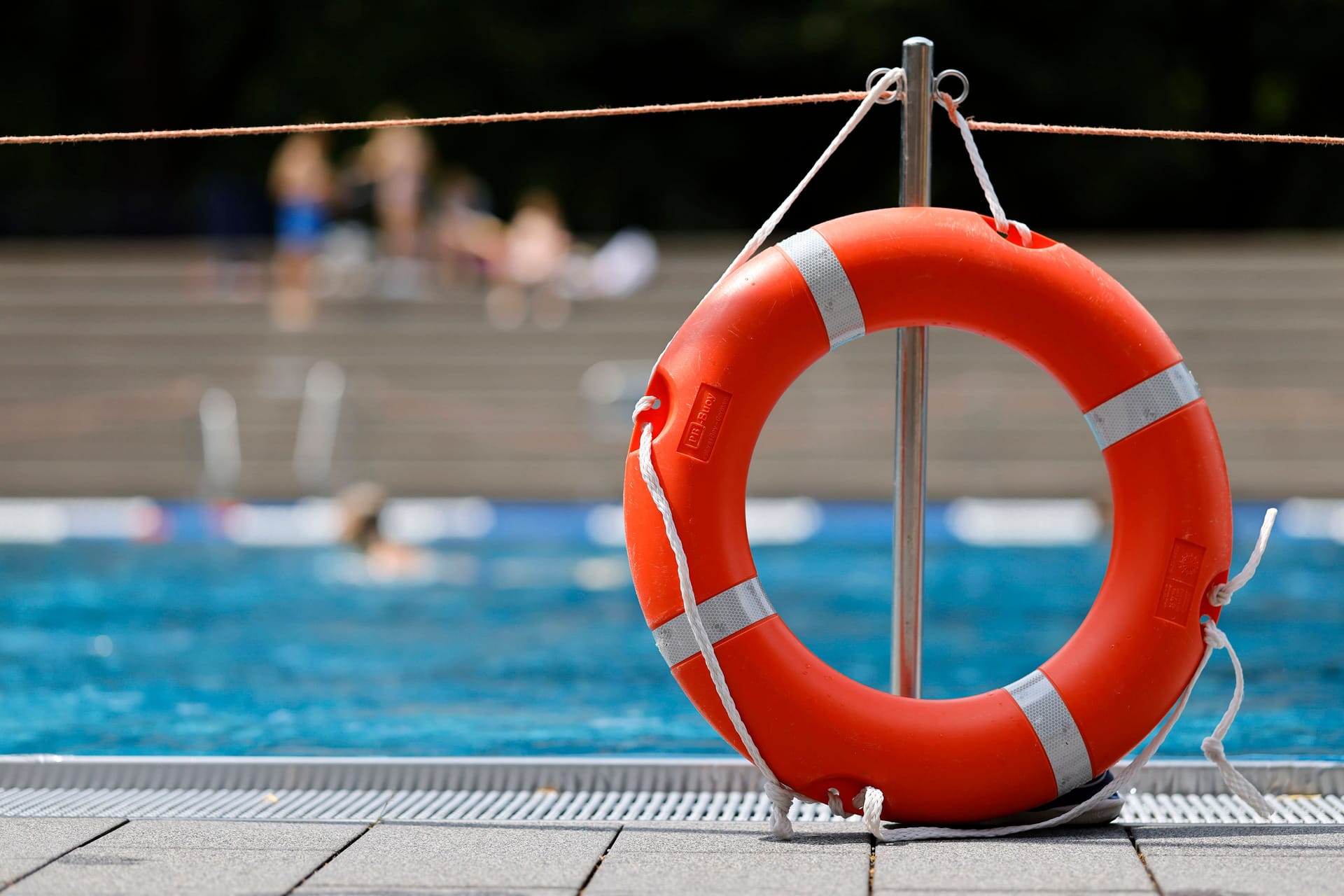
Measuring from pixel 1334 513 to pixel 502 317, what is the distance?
15.8 ft

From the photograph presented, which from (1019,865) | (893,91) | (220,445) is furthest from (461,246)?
(1019,865)

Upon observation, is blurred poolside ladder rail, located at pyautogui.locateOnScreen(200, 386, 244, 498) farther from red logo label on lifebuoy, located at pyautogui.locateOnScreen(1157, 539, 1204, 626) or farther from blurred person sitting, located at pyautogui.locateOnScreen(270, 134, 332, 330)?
red logo label on lifebuoy, located at pyautogui.locateOnScreen(1157, 539, 1204, 626)

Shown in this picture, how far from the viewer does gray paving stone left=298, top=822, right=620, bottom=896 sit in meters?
2.16

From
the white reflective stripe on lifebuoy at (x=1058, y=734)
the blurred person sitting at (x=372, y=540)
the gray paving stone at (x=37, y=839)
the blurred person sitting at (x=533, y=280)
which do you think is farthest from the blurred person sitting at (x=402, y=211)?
the white reflective stripe on lifebuoy at (x=1058, y=734)

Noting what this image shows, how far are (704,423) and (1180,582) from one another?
0.83 meters

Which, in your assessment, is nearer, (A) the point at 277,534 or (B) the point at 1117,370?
(B) the point at 1117,370

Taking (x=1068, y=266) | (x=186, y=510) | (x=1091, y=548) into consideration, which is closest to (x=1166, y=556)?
(x=1068, y=266)

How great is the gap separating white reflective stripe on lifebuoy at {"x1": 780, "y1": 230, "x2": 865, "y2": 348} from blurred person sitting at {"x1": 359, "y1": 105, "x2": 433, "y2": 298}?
7.25m

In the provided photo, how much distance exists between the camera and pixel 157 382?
9359 mm

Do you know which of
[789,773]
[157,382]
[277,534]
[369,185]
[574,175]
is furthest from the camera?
[574,175]

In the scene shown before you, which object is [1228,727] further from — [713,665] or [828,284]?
[828,284]

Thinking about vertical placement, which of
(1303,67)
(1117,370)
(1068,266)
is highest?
(1303,67)

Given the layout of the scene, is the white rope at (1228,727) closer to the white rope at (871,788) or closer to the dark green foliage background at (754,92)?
the white rope at (871,788)

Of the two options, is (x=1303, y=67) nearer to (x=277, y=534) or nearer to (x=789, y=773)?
(x=277, y=534)
